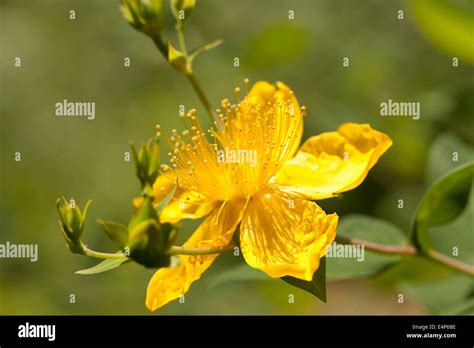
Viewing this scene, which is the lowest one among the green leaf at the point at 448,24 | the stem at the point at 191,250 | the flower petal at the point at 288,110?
the stem at the point at 191,250

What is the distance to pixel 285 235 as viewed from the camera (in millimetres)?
1761

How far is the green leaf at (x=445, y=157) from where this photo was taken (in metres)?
2.39

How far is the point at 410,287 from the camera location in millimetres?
2611

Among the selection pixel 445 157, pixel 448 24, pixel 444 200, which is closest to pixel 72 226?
pixel 444 200

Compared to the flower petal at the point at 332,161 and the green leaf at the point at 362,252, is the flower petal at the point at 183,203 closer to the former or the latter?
the flower petal at the point at 332,161

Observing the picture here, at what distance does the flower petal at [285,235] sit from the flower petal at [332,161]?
6 cm

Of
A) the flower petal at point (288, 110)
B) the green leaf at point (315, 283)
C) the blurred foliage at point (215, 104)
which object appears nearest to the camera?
the green leaf at point (315, 283)

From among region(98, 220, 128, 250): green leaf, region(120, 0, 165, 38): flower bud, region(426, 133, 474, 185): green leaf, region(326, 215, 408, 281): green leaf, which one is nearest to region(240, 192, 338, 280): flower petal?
region(326, 215, 408, 281): green leaf

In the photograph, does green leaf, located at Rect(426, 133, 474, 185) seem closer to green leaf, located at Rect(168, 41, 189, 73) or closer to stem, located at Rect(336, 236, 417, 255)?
stem, located at Rect(336, 236, 417, 255)

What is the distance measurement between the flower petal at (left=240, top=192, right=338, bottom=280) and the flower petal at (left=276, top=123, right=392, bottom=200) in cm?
6

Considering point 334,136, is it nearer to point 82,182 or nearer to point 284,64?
point 284,64

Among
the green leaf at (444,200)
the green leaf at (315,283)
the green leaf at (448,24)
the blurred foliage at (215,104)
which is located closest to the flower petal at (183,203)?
the green leaf at (315,283)
